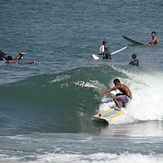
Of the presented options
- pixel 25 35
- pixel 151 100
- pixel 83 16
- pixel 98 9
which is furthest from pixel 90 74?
pixel 98 9

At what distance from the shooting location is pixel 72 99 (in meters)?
16.2

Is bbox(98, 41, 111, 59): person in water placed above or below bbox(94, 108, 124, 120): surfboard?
above

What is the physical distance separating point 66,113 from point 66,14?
27440mm

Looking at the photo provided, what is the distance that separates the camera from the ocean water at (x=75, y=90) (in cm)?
913

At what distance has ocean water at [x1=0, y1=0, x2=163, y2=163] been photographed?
9133mm

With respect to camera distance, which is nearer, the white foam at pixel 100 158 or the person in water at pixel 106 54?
the white foam at pixel 100 158

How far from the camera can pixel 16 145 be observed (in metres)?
9.30

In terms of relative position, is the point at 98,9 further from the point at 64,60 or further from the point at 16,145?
the point at 16,145

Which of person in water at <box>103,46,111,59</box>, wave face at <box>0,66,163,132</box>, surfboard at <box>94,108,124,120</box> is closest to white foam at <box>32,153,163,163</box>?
wave face at <box>0,66,163,132</box>

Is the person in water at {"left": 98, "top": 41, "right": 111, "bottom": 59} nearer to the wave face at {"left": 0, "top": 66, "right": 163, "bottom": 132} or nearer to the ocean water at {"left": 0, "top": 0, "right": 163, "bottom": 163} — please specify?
the ocean water at {"left": 0, "top": 0, "right": 163, "bottom": 163}

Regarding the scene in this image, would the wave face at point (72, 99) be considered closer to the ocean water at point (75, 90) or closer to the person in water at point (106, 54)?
the ocean water at point (75, 90)

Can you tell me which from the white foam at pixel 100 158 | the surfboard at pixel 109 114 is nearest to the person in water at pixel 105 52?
the surfboard at pixel 109 114

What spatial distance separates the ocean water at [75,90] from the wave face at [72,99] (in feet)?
0.11

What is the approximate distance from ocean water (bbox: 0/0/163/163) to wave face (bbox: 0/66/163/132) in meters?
0.03
